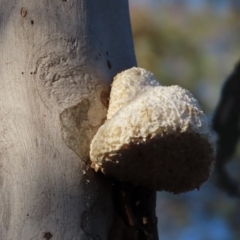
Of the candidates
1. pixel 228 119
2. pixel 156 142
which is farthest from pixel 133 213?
pixel 228 119

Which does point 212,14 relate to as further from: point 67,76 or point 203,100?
point 67,76

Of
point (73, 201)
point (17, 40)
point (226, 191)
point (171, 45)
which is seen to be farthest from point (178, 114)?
point (171, 45)

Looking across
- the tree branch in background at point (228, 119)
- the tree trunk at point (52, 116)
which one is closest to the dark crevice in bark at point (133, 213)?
the tree trunk at point (52, 116)

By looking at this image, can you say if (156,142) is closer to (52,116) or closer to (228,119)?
(52,116)

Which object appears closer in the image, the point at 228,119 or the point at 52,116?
the point at 52,116

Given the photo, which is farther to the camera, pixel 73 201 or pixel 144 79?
pixel 144 79

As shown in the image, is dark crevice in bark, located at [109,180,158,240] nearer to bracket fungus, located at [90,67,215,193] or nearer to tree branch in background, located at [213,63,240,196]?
bracket fungus, located at [90,67,215,193]

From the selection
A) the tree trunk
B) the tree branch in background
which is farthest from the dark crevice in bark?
the tree branch in background
